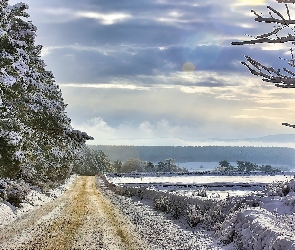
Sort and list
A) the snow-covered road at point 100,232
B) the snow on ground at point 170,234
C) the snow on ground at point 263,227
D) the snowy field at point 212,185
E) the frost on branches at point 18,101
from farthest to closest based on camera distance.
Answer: the snowy field at point 212,185
the frost on branches at point 18,101
the snow-covered road at point 100,232
the snow on ground at point 170,234
the snow on ground at point 263,227

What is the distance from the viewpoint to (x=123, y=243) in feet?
45.2

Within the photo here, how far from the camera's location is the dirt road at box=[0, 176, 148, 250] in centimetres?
1368

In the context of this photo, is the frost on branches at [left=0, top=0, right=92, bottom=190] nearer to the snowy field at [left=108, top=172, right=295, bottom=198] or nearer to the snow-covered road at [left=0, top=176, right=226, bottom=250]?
the snow-covered road at [left=0, top=176, right=226, bottom=250]

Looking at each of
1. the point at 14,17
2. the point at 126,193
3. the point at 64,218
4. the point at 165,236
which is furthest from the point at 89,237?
the point at 126,193

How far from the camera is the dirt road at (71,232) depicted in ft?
44.9

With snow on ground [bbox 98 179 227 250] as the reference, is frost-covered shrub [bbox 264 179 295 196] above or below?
above

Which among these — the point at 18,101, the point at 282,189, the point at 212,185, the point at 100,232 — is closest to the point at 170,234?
the point at 100,232

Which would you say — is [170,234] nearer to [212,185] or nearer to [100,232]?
[100,232]

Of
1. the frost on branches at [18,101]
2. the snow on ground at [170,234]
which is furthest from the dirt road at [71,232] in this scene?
the frost on branches at [18,101]

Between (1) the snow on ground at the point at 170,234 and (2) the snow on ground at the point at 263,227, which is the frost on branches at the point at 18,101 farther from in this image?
(2) the snow on ground at the point at 263,227

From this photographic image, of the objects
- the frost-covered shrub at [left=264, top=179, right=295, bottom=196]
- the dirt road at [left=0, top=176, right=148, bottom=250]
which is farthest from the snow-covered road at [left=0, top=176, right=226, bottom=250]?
the frost-covered shrub at [left=264, top=179, right=295, bottom=196]

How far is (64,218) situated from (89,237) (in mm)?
5845

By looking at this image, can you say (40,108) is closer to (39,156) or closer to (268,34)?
(39,156)

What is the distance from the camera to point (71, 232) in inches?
634
